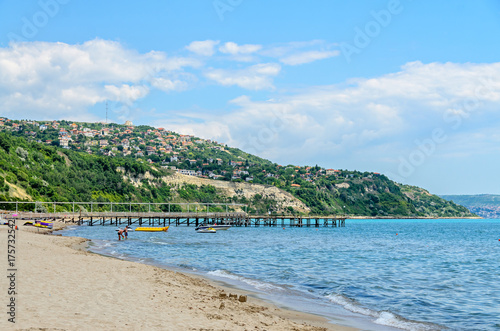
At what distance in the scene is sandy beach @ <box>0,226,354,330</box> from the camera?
9.95 meters

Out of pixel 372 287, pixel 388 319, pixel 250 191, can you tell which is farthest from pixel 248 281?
pixel 250 191

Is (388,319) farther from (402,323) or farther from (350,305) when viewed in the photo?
(350,305)

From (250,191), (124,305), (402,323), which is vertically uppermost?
(250,191)

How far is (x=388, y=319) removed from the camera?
1463cm

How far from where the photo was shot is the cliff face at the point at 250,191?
17099 cm

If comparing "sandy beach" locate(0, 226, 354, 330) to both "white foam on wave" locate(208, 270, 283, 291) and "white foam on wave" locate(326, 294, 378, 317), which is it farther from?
"white foam on wave" locate(326, 294, 378, 317)

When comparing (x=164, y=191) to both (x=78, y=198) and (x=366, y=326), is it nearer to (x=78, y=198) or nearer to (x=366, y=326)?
(x=78, y=198)

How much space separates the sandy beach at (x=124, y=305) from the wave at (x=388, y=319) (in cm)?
226

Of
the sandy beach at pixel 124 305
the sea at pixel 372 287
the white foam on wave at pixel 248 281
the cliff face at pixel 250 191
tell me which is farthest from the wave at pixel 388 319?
the cliff face at pixel 250 191

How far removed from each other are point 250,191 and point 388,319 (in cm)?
16290

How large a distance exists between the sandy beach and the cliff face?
14840 centimetres

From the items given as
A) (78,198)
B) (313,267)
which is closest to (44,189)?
(78,198)

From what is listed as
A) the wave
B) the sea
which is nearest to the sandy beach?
the sea

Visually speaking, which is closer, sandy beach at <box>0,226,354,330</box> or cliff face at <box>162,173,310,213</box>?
sandy beach at <box>0,226,354,330</box>
